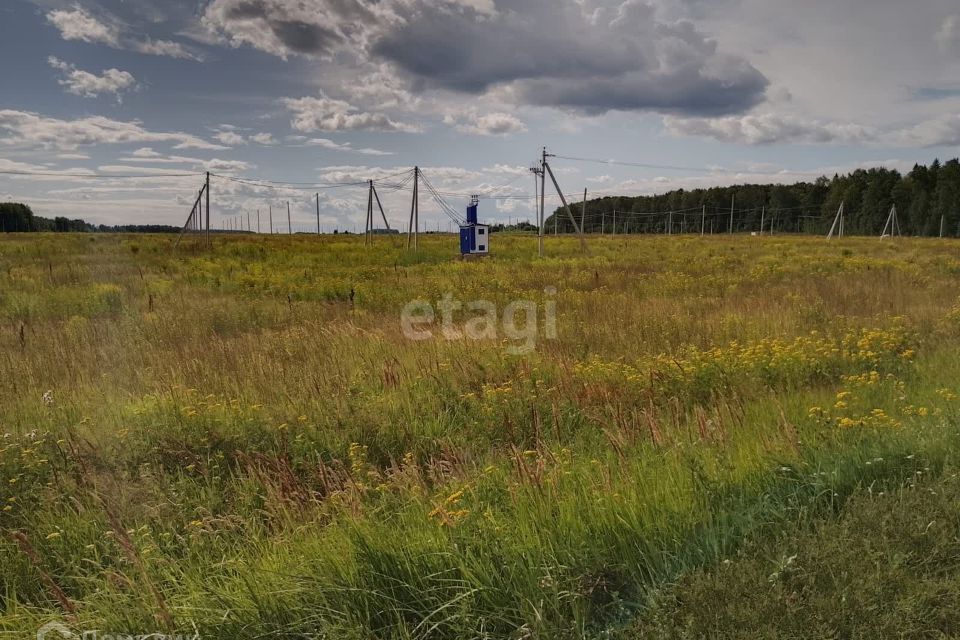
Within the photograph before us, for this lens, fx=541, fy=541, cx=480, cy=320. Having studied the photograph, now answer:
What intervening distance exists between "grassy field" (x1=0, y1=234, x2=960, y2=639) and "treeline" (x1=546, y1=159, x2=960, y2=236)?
6250 centimetres

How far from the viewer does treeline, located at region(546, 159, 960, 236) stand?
2702 inches

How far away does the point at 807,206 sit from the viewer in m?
100

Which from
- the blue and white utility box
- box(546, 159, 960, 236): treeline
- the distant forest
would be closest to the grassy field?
the blue and white utility box

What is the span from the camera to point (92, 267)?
1936 centimetres

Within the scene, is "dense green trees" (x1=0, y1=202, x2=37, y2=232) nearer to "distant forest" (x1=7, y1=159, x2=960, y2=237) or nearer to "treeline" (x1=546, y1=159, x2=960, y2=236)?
"distant forest" (x1=7, y1=159, x2=960, y2=237)

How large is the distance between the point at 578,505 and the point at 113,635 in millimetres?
2160

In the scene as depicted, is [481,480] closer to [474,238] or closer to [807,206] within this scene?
[474,238]

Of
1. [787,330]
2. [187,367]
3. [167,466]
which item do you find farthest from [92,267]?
[787,330]

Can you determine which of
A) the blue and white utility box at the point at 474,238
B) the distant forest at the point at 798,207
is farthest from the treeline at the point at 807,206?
the blue and white utility box at the point at 474,238

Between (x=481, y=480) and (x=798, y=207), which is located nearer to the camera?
(x=481, y=480)

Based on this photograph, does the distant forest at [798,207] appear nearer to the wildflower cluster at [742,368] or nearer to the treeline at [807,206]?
the treeline at [807,206]

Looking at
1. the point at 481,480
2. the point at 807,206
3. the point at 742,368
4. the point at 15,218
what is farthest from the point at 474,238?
the point at 807,206

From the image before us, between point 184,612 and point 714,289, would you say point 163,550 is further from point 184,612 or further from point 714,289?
point 714,289

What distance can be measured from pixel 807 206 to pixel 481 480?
11610cm
